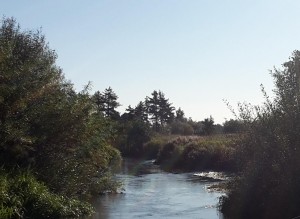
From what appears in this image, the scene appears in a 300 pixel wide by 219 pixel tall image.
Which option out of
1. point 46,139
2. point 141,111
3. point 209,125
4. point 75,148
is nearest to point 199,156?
point 75,148

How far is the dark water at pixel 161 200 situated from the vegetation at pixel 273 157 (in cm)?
135

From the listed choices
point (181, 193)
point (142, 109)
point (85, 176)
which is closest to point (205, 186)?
point (181, 193)

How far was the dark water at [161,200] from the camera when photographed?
745 inches

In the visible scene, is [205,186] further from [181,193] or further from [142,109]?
[142,109]

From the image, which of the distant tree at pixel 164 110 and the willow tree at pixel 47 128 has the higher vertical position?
the distant tree at pixel 164 110

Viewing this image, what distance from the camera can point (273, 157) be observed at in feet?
56.6

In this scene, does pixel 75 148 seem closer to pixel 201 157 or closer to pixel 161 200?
pixel 161 200

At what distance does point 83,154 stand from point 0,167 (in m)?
4.28

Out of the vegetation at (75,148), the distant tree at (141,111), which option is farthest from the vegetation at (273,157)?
the distant tree at (141,111)

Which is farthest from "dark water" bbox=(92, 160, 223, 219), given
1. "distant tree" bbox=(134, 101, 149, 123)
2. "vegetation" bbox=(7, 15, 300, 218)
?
"distant tree" bbox=(134, 101, 149, 123)

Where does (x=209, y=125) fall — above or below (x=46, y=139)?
above

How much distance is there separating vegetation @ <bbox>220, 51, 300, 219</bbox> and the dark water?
4.44ft

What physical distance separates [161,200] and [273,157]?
706cm

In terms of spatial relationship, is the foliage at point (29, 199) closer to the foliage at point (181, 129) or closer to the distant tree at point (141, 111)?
the foliage at point (181, 129)
